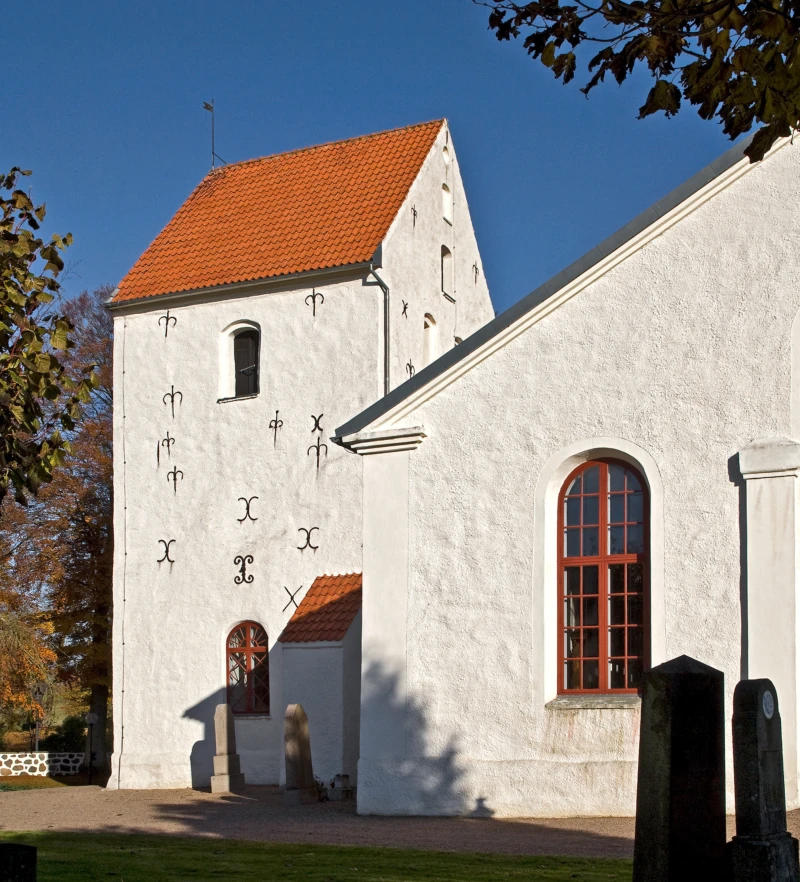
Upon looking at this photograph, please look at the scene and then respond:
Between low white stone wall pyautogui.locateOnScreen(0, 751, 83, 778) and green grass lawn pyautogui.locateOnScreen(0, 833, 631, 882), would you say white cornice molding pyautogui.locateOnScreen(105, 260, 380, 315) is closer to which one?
green grass lawn pyautogui.locateOnScreen(0, 833, 631, 882)

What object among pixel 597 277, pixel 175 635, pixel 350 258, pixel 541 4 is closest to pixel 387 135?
pixel 350 258

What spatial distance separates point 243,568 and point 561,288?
30.8 feet

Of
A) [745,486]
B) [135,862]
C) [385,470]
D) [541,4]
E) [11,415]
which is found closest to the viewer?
[541,4]

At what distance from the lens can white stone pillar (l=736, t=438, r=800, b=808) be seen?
11.5 m

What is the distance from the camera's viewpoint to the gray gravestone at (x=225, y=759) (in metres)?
18.3

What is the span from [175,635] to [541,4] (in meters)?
16.7

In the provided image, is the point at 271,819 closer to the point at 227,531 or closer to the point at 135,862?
the point at 135,862

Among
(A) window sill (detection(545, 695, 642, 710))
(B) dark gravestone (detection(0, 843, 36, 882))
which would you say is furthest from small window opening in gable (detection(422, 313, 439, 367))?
(B) dark gravestone (detection(0, 843, 36, 882))


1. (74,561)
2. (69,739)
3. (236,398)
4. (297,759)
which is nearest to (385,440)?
(297,759)

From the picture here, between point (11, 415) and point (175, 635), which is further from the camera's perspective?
point (175, 635)

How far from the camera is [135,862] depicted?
9703mm

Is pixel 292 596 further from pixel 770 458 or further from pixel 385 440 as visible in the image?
pixel 770 458

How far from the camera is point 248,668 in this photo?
20391 mm

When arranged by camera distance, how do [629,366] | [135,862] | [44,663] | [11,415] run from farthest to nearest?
[44,663] < [629,366] < [135,862] < [11,415]
